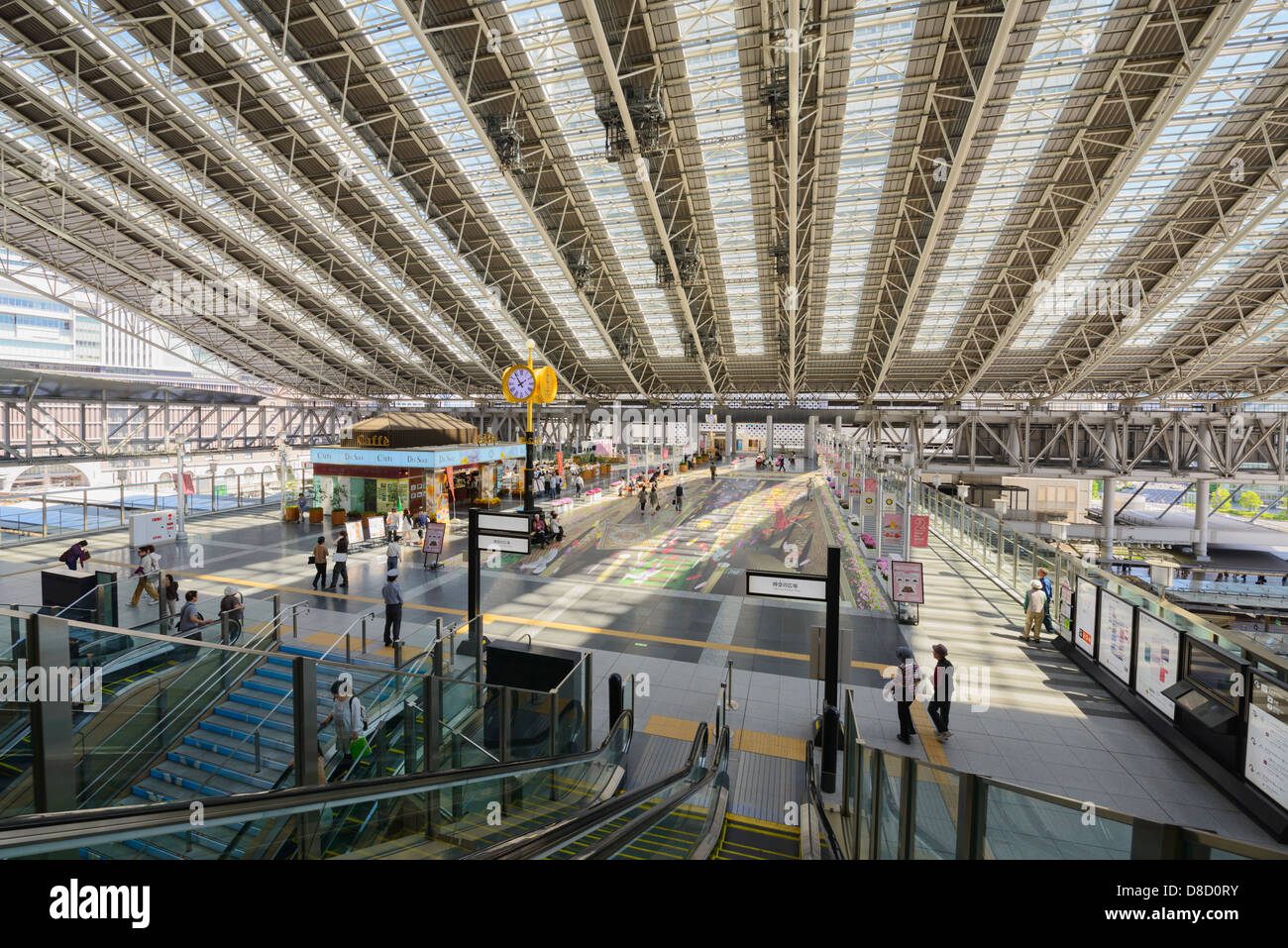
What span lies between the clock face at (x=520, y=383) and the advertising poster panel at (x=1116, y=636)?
33.9ft

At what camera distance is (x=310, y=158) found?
80.1ft

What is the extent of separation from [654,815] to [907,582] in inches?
381

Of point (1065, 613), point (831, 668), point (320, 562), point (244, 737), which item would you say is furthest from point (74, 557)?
point (1065, 613)

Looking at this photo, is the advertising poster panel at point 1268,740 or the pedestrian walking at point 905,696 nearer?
the advertising poster panel at point 1268,740

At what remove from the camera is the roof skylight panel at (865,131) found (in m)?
17.1

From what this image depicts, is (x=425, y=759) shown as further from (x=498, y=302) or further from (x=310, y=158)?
(x=498, y=302)

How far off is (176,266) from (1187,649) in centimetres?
4432

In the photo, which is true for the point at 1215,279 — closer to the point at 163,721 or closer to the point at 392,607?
the point at 392,607

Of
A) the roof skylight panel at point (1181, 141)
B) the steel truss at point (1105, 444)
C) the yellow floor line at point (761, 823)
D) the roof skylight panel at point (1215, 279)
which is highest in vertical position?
the roof skylight panel at point (1181, 141)

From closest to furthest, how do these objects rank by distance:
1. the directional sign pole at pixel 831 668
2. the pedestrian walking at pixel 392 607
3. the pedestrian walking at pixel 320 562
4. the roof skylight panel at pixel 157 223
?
the directional sign pole at pixel 831 668 < the pedestrian walking at pixel 392 607 < the pedestrian walking at pixel 320 562 < the roof skylight panel at pixel 157 223

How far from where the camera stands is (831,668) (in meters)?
7.90

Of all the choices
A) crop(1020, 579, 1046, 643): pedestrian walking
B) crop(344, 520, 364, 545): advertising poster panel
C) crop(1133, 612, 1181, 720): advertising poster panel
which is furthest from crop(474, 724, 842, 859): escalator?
crop(344, 520, 364, 545): advertising poster panel

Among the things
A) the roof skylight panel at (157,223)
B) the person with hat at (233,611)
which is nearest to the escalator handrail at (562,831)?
the person with hat at (233,611)

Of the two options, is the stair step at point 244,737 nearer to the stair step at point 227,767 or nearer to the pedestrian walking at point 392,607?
the stair step at point 227,767
